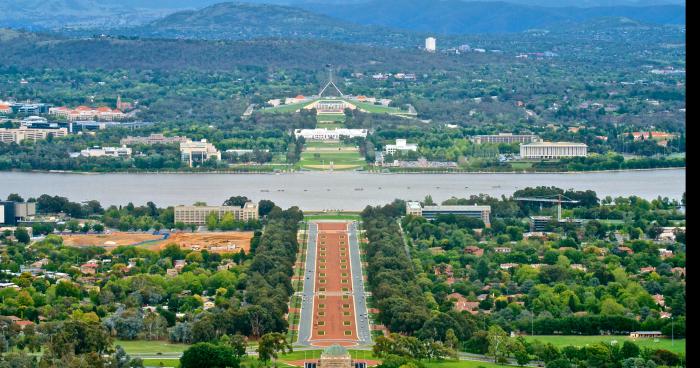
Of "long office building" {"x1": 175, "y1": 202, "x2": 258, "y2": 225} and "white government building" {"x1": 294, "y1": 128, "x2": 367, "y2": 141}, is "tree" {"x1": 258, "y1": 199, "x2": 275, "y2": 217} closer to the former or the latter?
"long office building" {"x1": 175, "y1": 202, "x2": 258, "y2": 225}

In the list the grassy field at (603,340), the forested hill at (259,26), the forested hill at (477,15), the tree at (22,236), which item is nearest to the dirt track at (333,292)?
the grassy field at (603,340)

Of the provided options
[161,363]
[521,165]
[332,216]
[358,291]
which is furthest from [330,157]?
[161,363]

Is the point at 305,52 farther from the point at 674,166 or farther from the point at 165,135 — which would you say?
the point at 674,166

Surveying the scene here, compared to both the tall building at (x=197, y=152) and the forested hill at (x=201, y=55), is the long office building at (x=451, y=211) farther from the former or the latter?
the forested hill at (x=201, y=55)

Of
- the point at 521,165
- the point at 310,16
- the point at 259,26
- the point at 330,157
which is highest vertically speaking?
the point at 310,16

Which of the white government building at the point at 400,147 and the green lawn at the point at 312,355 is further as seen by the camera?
the white government building at the point at 400,147

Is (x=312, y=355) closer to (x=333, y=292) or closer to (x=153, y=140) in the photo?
(x=333, y=292)
